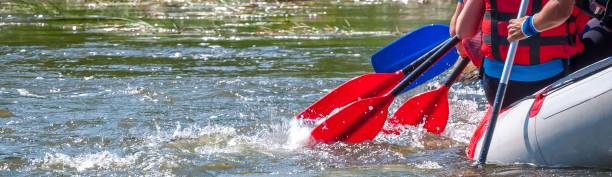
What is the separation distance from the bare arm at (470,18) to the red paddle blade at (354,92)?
48.5 inches

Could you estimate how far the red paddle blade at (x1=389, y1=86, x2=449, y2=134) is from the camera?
6.37m

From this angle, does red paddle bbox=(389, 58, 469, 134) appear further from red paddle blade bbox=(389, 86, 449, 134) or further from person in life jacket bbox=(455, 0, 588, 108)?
person in life jacket bbox=(455, 0, 588, 108)

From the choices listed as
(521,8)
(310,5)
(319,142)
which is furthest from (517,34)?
(310,5)


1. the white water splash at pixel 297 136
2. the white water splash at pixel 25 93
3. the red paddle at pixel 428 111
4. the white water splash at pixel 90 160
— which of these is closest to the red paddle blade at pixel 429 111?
the red paddle at pixel 428 111

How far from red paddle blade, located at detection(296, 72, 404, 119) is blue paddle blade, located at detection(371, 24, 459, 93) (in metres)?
0.22

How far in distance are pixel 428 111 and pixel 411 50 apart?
21.9 inches

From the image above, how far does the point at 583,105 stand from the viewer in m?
4.85

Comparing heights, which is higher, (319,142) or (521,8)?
(521,8)

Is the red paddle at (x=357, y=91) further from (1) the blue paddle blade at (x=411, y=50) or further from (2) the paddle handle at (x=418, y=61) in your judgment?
(1) the blue paddle blade at (x=411, y=50)

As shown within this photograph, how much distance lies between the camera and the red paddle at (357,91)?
6.55 meters

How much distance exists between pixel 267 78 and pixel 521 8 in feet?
14.3

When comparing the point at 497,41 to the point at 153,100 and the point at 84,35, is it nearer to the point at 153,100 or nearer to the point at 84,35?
the point at 153,100

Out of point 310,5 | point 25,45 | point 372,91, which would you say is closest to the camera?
point 372,91

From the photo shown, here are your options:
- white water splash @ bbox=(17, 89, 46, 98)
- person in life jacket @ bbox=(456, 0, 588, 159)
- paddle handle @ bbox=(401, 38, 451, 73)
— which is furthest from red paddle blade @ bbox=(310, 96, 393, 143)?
white water splash @ bbox=(17, 89, 46, 98)
